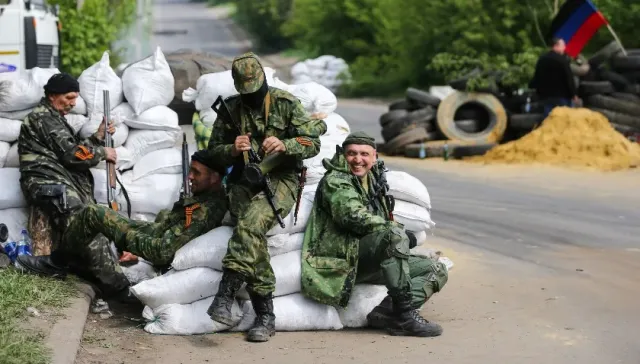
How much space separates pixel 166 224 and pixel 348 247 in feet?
3.90

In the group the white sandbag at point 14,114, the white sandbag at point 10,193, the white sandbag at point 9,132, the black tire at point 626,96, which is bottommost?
the black tire at point 626,96

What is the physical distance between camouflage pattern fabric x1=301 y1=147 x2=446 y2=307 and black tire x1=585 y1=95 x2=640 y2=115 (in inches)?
375

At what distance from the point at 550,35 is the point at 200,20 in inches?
1537

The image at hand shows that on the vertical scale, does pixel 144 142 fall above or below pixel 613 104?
above

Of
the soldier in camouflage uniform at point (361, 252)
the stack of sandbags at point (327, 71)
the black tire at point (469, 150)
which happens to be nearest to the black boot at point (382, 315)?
the soldier in camouflage uniform at point (361, 252)

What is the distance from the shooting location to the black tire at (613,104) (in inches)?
639

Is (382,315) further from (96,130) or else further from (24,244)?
(96,130)

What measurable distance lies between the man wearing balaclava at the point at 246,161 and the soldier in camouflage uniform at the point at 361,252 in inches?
9.1

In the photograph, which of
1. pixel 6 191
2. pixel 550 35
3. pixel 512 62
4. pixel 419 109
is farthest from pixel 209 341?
pixel 512 62

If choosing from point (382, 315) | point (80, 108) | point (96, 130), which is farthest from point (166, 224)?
point (80, 108)

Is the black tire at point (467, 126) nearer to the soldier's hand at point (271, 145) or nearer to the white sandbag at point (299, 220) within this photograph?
the white sandbag at point (299, 220)

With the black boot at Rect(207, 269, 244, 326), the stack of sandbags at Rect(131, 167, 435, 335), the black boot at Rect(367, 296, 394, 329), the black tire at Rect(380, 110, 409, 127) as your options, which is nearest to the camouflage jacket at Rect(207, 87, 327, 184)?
the stack of sandbags at Rect(131, 167, 435, 335)

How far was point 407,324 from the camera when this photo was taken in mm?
7066

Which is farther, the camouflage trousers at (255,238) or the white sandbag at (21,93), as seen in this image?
the white sandbag at (21,93)
